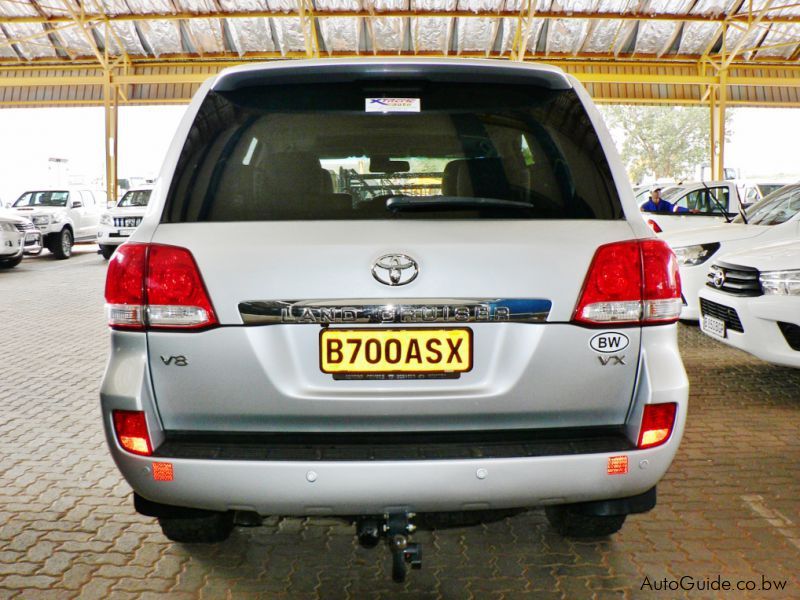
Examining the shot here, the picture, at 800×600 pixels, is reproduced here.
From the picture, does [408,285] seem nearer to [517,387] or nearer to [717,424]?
[517,387]

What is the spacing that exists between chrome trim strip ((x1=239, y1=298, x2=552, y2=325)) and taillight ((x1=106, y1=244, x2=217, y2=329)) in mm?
137

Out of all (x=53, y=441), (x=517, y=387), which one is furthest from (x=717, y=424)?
(x=53, y=441)

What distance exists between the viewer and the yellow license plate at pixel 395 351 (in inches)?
97.0

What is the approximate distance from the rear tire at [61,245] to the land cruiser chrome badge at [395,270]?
63.8 ft

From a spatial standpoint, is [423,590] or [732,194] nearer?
[423,590]

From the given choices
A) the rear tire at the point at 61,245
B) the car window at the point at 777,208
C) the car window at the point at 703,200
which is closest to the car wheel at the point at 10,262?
the rear tire at the point at 61,245

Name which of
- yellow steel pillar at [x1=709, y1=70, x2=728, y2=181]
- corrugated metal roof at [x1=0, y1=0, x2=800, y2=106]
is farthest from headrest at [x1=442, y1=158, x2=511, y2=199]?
yellow steel pillar at [x1=709, y1=70, x2=728, y2=181]

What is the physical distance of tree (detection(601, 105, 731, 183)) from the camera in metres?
60.3

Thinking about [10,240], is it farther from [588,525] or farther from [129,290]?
[588,525]

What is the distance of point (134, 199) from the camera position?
2062 cm

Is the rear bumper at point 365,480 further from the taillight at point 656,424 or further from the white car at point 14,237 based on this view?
the white car at point 14,237

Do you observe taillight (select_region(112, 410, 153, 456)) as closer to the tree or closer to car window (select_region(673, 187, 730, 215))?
car window (select_region(673, 187, 730, 215))

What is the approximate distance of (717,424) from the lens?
5305 mm

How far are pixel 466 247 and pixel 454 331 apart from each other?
0.24 m
